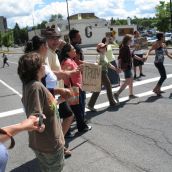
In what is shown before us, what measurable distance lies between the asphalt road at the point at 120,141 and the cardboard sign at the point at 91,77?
0.76 meters

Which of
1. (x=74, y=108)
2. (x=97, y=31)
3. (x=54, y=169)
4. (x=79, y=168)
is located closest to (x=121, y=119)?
(x=74, y=108)

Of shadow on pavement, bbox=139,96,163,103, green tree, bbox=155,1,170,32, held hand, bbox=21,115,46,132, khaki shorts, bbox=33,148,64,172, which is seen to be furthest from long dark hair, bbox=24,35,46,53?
green tree, bbox=155,1,170,32

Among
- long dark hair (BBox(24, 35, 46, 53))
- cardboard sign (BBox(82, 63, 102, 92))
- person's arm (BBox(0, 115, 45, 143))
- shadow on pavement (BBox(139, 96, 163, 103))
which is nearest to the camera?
person's arm (BBox(0, 115, 45, 143))

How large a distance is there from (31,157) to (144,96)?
16.7 ft

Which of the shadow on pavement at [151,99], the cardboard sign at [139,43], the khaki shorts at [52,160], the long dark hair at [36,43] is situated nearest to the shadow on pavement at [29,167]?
the khaki shorts at [52,160]

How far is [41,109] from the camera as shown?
3434 millimetres

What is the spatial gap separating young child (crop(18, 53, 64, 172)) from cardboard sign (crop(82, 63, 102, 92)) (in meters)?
3.59

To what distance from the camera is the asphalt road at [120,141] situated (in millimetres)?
5371

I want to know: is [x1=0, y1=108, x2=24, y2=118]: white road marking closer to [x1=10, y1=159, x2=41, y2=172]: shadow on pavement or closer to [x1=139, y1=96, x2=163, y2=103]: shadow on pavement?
[x1=139, y1=96, x2=163, y2=103]: shadow on pavement

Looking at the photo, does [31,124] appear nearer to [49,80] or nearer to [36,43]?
[36,43]

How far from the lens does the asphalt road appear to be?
17.6 ft

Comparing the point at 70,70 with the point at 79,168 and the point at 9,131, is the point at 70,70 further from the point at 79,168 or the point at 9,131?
the point at 9,131

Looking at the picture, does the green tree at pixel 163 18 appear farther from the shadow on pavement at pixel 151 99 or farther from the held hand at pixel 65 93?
the held hand at pixel 65 93

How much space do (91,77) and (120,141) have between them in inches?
61.3
